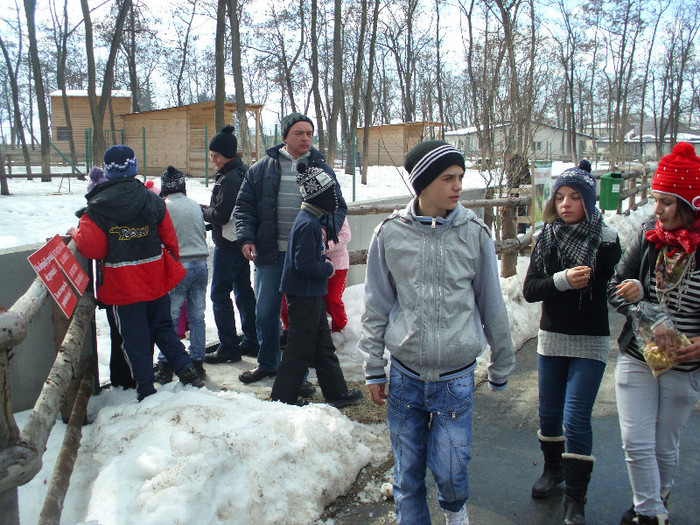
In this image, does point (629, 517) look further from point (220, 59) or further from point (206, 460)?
point (220, 59)

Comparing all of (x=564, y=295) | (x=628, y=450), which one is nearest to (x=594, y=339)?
(x=564, y=295)

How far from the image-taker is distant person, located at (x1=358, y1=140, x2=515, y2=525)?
2.44 meters

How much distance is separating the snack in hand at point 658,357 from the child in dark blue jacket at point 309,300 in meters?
1.99

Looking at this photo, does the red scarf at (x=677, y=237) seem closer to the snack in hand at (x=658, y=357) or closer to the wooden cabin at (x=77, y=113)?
the snack in hand at (x=658, y=357)

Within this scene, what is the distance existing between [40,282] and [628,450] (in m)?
2.77

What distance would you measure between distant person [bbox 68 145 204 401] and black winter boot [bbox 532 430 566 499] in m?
2.49

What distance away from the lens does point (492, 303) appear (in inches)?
99.5

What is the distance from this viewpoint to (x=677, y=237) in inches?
104

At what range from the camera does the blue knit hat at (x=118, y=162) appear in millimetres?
3934

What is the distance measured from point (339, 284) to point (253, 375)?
1300 mm

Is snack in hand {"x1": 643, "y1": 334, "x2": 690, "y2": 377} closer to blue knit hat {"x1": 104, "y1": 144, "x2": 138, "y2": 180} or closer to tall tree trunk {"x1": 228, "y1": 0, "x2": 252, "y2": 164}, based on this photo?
blue knit hat {"x1": 104, "y1": 144, "x2": 138, "y2": 180}

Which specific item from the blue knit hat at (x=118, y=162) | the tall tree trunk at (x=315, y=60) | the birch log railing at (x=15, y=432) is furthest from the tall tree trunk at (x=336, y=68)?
the birch log railing at (x=15, y=432)

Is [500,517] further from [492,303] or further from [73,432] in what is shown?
[73,432]

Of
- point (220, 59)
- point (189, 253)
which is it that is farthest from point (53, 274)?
point (220, 59)
